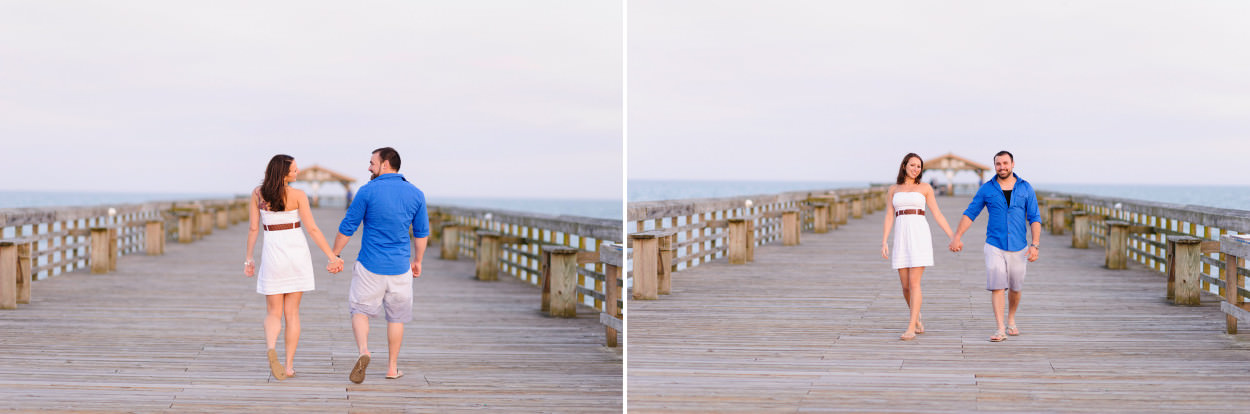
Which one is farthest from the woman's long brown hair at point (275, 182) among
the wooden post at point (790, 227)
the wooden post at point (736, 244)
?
the wooden post at point (790, 227)

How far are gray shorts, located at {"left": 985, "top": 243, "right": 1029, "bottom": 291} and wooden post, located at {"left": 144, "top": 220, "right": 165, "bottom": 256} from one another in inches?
494

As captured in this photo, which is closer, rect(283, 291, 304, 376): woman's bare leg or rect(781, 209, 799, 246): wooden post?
rect(283, 291, 304, 376): woman's bare leg

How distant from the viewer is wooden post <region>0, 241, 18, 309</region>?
791 centimetres

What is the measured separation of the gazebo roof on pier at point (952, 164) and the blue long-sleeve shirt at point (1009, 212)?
3673cm

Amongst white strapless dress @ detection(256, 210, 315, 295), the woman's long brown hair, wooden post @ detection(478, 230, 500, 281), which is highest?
the woman's long brown hair

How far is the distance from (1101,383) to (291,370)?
4.26 metres

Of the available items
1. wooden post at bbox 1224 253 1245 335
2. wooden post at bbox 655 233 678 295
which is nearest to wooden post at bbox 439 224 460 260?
wooden post at bbox 655 233 678 295

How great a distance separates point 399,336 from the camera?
5348mm

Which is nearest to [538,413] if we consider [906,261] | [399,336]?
[399,336]

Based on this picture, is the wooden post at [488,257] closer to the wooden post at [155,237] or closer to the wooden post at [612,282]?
the wooden post at [612,282]

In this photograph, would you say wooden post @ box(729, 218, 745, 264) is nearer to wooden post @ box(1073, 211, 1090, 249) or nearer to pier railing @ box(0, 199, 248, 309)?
wooden post @ box(1073, 211, 1090, 249)

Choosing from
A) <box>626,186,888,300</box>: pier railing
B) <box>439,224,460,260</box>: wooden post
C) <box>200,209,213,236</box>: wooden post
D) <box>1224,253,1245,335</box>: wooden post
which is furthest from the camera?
<box>200,209,213,236</box>: wooden post

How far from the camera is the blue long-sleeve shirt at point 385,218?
504 centimetres

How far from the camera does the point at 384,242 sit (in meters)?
5.12
